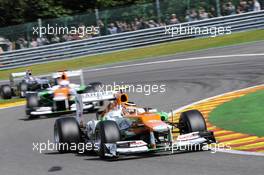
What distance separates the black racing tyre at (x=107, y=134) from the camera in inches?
423

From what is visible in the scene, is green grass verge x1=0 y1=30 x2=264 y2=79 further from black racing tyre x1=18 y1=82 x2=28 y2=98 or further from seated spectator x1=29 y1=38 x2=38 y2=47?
black racing tyre x1=18 y1=82 x2=28 y2=98

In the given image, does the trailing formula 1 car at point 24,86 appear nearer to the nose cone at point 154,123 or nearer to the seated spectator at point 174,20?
the nose cone at point 154,123

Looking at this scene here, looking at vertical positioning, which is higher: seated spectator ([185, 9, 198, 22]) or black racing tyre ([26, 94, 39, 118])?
seated spectator ([185, 9, 198, 22])

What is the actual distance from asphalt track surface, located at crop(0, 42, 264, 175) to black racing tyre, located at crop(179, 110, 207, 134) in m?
0.60

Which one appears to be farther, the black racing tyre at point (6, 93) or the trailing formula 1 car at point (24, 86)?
the black racing tyre at point (6, 93)

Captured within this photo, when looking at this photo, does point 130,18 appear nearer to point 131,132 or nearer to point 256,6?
point 256,6

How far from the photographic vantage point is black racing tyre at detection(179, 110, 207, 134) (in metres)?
11.2

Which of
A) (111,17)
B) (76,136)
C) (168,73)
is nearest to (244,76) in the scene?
(168,73)

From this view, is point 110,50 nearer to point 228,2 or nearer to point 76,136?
point 228,2

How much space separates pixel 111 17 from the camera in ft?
115

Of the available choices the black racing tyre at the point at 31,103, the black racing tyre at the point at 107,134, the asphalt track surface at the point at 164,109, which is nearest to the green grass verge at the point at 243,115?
the asphalt track surface at the point at 164,109

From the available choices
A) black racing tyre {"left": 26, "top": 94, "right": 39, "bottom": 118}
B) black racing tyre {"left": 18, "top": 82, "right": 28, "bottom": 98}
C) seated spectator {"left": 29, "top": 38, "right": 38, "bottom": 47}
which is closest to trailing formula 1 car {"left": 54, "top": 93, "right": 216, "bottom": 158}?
black racing tyre {"left": 26, "top": 94, "right": 39, "bottom": 118}

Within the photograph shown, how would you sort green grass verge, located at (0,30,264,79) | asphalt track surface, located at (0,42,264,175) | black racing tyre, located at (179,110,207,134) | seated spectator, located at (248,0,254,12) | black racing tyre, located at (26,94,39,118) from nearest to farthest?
asphalt track surface, located at (0,42,264,175) < black racing tyre, located at (179,110,207,134) < black racing tyre, located at (26,94,39,118) < green grass verge, located at (0,30,264,79) < seated spectator, located at (248,0,254,12)

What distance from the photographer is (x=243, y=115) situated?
Result: 14141 mm
